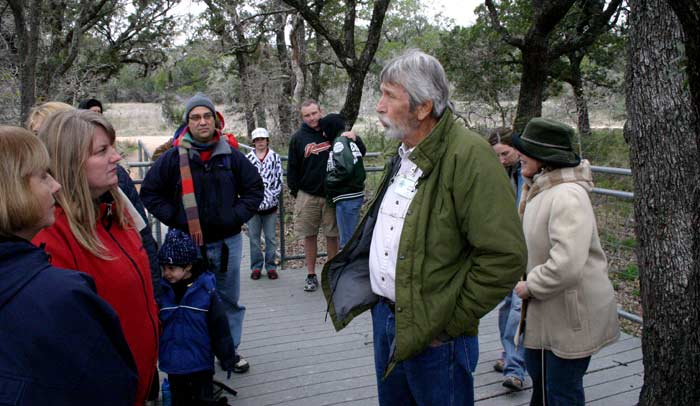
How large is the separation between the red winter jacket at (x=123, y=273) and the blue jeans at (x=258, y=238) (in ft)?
12.6

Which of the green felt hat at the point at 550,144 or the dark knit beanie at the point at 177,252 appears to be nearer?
the green felt hat at the point at 550,144

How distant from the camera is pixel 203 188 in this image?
3982mm

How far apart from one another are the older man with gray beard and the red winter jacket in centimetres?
97

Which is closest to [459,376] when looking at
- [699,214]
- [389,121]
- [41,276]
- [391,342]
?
[391,342]

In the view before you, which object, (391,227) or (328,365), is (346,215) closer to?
(328,365)

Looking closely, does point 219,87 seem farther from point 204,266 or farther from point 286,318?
point 204,266

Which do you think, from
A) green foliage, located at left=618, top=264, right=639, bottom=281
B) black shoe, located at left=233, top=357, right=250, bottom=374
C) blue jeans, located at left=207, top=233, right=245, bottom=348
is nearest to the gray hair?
blue jeans, located at left=207, top=233, right=245, bottom=348

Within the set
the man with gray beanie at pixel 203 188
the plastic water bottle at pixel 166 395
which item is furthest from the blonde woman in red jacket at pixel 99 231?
the man with gray beanie at pixel 203 188

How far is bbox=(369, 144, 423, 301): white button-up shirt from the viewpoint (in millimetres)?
2322

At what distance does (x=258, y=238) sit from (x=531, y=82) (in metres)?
8.75

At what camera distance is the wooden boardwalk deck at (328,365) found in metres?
3.93

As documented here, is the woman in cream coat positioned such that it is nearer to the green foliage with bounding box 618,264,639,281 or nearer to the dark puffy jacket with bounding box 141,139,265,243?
the dark puffy jacket with bounding box 141,139,265,243

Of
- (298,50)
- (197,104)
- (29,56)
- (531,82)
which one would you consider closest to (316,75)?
(298,50)

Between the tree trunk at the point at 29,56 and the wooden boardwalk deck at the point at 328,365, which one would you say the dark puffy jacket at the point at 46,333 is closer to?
the wooden boardwalk deck at the point at 328,365
